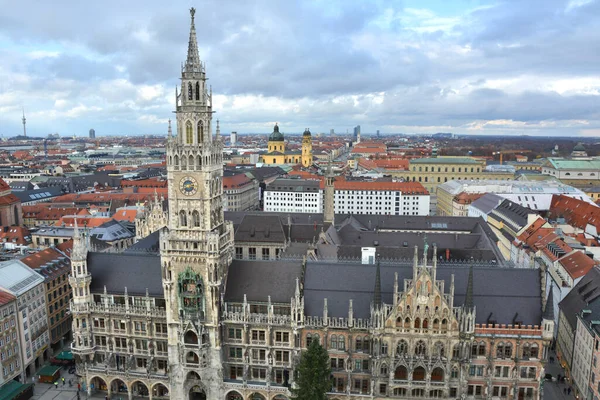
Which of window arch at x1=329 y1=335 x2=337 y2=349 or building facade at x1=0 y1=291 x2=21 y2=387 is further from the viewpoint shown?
building facade at x1=0 y1=291 x2=21 y2=387

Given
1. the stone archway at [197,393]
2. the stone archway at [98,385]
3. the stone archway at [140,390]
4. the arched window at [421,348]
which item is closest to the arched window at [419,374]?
the arched window at [421,348]

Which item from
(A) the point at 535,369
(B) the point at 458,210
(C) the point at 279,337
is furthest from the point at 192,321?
(B) the point at 458,210

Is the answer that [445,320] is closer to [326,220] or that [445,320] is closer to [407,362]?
[407,362]

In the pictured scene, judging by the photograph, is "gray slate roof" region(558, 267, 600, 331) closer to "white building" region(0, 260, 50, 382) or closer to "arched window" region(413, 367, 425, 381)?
"arched window" region(413, 367, 425, 381)

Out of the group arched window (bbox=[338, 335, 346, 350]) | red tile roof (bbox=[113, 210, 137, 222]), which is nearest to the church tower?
arched window (bbox=[338, 335, 346, 350])

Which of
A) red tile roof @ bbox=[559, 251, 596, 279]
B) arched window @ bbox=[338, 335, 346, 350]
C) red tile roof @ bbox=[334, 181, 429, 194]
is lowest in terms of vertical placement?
arched window @ bbox=[338, 335, 346, 350]

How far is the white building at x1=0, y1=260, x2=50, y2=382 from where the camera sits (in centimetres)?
8044

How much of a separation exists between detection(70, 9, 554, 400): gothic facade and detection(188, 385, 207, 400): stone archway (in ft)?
0.77

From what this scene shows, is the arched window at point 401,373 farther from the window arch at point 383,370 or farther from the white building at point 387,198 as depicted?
the white building at point 387,198

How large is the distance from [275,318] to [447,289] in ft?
78.5

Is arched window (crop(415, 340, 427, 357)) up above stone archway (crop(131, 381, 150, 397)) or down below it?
above

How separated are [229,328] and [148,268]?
1682 centimetres

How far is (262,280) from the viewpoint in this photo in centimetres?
7225

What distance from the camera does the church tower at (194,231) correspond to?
223 feet
